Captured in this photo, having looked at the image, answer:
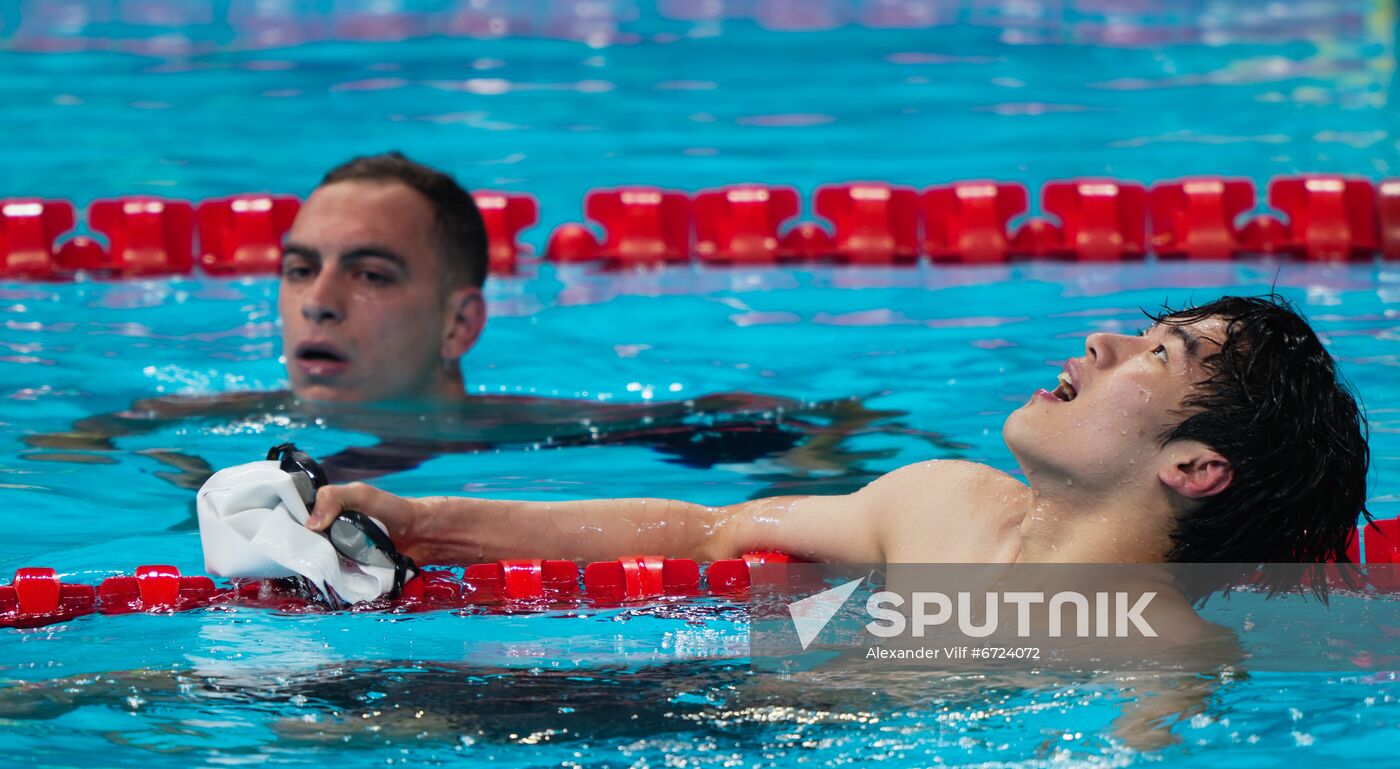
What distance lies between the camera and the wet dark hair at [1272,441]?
304cm

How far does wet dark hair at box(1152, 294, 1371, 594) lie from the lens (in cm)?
304

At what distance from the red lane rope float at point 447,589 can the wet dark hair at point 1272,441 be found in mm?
979

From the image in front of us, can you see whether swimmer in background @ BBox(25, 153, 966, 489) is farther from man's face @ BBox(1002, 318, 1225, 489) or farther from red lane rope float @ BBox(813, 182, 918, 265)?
red lane rope float @ BBox(813, 182, 918, 265)

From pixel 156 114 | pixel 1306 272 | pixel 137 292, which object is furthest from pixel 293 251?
pixel 156 114

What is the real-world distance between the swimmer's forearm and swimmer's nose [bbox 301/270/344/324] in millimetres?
1303

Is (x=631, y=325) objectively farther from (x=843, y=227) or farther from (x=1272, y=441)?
(x=1272, y=441)

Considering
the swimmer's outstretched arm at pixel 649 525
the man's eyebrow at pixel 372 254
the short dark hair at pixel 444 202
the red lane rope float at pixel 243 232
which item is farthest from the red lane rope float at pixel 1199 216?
the swimmer's outstretched arm at pixel 649 525

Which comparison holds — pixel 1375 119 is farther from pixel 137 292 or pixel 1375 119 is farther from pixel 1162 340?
pixel 1162 340

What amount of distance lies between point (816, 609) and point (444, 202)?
7.12ft

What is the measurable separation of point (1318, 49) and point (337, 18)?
23.1 ft

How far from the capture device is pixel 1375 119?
33.3 ft

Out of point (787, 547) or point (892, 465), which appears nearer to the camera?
point (787, 547)

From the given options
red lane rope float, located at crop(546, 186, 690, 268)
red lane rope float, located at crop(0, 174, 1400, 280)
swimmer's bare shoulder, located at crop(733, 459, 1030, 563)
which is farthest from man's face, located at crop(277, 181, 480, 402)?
red lane rope float, located at crop(546, 186, 690, 268)

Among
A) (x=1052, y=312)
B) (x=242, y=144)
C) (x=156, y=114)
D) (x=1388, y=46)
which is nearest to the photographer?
(x=1052, y=312)
